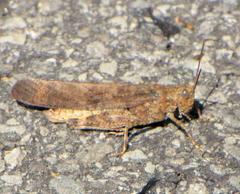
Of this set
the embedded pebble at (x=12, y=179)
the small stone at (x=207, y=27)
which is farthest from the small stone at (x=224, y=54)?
the embedded pebble at (x=12, y=179)

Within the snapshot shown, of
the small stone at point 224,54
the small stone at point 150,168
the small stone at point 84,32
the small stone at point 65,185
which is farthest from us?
the small stone at point 84,32

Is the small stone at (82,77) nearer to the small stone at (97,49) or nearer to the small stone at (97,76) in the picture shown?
the small stone at (97,76)

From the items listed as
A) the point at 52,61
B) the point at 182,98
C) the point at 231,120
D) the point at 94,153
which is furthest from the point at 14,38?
the point at 231,120

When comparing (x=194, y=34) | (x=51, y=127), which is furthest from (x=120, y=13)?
(x=51, y=127)

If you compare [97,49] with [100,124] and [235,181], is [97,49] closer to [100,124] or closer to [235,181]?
[100,124]

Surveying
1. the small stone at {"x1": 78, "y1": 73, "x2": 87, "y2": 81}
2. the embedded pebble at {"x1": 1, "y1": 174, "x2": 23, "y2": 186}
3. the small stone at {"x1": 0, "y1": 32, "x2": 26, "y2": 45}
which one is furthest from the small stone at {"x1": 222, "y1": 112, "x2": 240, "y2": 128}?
the small stone at {"x1": 0, "y1": 32, "x2": 26, "y2": 45}

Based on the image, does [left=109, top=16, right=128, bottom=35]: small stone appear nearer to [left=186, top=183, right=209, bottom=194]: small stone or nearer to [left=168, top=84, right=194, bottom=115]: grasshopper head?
[left=168, top=84, right=194, bottom=115]: grasshopper head
